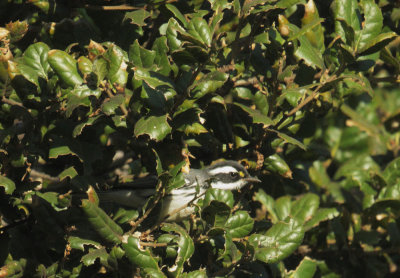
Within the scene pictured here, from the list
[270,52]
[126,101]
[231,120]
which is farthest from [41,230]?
[270,52]

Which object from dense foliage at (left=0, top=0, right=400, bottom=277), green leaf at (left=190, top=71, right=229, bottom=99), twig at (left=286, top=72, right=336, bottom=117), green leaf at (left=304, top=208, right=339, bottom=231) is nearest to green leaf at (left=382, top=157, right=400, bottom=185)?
dense foliage at (left=0, top=0, right=400, bottom=277)

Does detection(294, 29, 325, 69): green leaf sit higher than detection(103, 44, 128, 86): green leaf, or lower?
lower

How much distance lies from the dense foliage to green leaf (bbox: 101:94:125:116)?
0.01 metres

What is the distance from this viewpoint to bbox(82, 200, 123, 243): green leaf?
10.1ft

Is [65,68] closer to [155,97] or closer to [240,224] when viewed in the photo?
[155,97]

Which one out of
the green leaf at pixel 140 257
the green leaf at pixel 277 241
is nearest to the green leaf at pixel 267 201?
the green leaf at pixel 277 241

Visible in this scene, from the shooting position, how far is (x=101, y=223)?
315cm

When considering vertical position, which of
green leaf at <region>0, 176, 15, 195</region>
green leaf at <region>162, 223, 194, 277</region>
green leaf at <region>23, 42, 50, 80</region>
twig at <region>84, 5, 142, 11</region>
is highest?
twig at <region>84, 5, 142, 11</region>

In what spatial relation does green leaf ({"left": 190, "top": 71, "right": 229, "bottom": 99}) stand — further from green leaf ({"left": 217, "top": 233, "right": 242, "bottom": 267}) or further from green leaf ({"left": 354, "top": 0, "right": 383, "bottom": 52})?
green leaf ({"left": 354, "top": 0, "right": 383, "bottom": 52})

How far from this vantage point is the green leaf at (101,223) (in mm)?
3088

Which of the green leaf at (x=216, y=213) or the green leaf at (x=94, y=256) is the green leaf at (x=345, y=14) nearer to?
the green leaf at (x=216, y=213)

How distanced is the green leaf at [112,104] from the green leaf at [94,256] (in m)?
0.78

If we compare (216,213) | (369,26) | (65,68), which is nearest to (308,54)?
(369,26)

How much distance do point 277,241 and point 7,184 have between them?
1.66m
